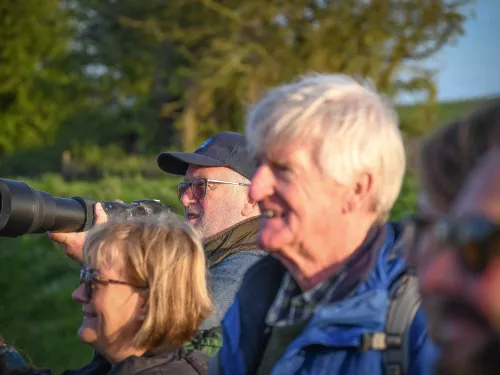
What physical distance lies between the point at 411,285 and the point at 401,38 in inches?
744

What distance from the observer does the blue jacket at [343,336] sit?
1.89 metres

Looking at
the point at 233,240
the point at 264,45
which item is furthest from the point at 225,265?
the point at 264,45

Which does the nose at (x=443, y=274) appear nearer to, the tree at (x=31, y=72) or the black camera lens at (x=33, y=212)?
the black camera lens at (x=33, y=212)

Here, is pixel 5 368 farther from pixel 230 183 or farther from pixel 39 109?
pixel 39 109

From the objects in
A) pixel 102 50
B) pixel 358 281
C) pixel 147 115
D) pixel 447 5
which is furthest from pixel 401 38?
pixel 358 281

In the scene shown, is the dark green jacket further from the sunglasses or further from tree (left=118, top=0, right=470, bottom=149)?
tree (left=118, top=0, right=470, bottom=149)

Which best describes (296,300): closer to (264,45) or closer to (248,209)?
(248,209)

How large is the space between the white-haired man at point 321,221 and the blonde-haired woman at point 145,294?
45 centimetres

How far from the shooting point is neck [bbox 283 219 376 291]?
6.91 ft

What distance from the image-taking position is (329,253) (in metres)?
2.11

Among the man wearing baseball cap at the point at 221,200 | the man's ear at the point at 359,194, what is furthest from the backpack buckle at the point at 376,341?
the man wearing baseball cap at the point at 221,200

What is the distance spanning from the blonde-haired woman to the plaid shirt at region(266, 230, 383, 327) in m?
0.52

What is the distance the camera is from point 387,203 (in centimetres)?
214

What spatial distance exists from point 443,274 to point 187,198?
8.15 ft
